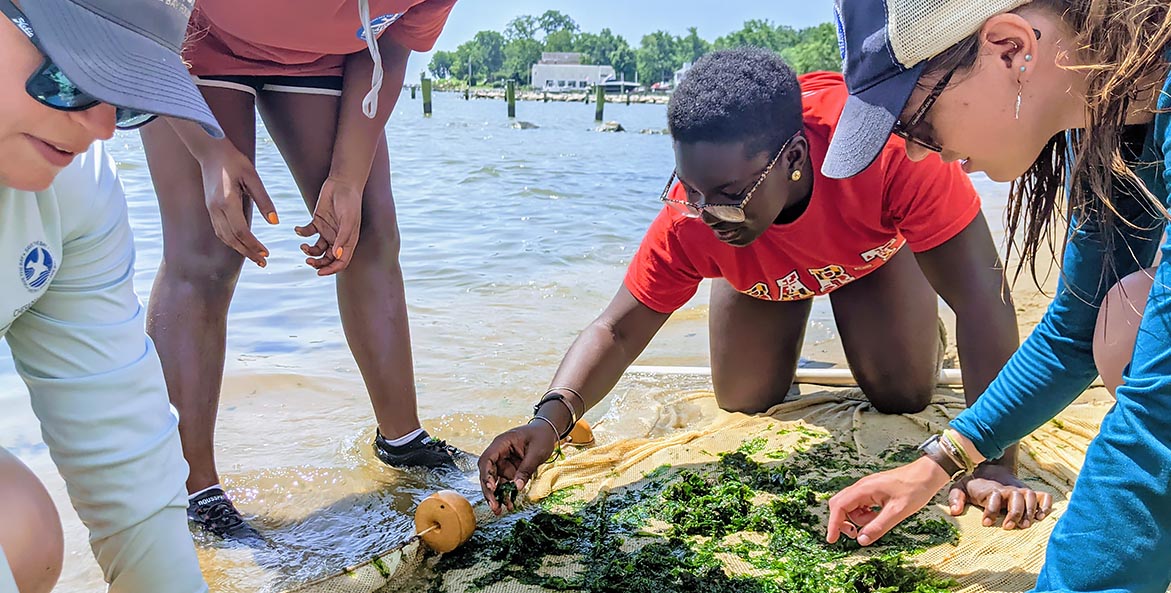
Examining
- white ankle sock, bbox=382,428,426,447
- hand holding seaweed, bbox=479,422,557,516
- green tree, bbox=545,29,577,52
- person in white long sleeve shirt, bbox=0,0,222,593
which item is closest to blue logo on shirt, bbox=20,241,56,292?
person in white long sleeve shirt, bbox=0,0,222,593

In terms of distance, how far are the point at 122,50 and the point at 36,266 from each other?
1.56 ft

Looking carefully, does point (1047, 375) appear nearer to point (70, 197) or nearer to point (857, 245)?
point (857, 245)

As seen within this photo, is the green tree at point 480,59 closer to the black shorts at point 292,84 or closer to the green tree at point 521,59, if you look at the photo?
the green tree at point 521,59

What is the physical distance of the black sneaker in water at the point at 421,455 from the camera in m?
2.87

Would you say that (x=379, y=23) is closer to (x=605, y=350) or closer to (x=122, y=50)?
(x=605, y=350)

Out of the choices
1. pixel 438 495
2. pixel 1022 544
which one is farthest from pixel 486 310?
pixel 1022 544

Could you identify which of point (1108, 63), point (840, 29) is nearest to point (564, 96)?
point (840, 29)

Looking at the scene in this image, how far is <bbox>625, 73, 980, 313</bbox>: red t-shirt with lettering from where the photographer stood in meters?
2.53

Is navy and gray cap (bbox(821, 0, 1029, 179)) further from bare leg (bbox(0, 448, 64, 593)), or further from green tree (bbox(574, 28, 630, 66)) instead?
green tree (bbox(574, 28, 630, 66))

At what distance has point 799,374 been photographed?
12.1ft

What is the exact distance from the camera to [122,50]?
1117 mm

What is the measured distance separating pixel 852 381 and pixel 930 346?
0.51m

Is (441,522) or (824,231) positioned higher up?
(824,231)

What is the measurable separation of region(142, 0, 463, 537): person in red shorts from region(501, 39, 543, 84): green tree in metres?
106
